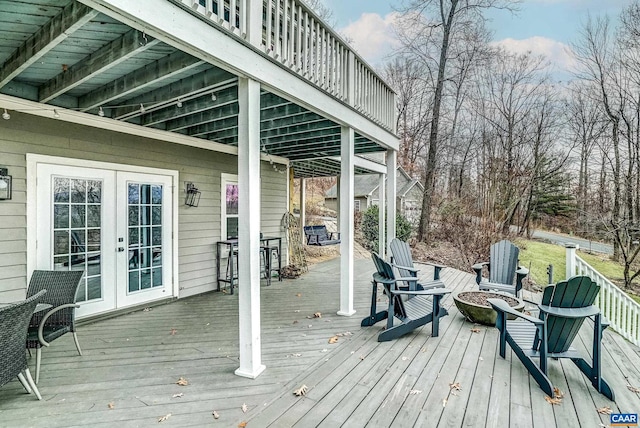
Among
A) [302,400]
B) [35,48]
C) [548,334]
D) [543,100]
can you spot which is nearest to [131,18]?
[35,48]

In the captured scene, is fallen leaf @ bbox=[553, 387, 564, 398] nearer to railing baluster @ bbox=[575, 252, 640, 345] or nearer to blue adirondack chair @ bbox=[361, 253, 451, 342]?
blue adirondack chair @ bbox=[361, 253, 451, 342]

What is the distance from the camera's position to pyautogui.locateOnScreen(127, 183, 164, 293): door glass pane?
4.72 m

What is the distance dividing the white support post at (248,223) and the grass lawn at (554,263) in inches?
315

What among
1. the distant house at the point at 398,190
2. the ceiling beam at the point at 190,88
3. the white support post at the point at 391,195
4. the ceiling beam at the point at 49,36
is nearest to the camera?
the ceiling beam at the point at 49,36

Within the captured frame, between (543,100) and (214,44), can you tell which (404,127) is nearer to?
(543,100)

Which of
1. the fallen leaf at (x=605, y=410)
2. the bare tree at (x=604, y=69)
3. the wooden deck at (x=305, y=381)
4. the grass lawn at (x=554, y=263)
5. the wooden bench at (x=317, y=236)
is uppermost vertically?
the bare tree at (x=604, y=69)

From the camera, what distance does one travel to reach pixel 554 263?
1102cm

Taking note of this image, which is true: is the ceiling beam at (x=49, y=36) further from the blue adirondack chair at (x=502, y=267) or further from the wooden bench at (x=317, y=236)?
the wooden bench at (x=317, y=236)

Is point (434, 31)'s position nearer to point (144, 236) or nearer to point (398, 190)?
point (398, 190)

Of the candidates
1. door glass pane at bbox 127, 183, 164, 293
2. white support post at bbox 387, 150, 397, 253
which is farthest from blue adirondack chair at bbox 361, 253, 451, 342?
door glass pane at bbox 127, 183, 164, 293

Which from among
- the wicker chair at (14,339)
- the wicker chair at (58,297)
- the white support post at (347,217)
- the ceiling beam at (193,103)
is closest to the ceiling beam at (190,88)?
the ceiling beam at (193,103)

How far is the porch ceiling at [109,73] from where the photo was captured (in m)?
2.26

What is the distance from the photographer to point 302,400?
2492 millimetres

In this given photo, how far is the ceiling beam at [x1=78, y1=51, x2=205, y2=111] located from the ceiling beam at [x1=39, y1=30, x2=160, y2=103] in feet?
0.97
